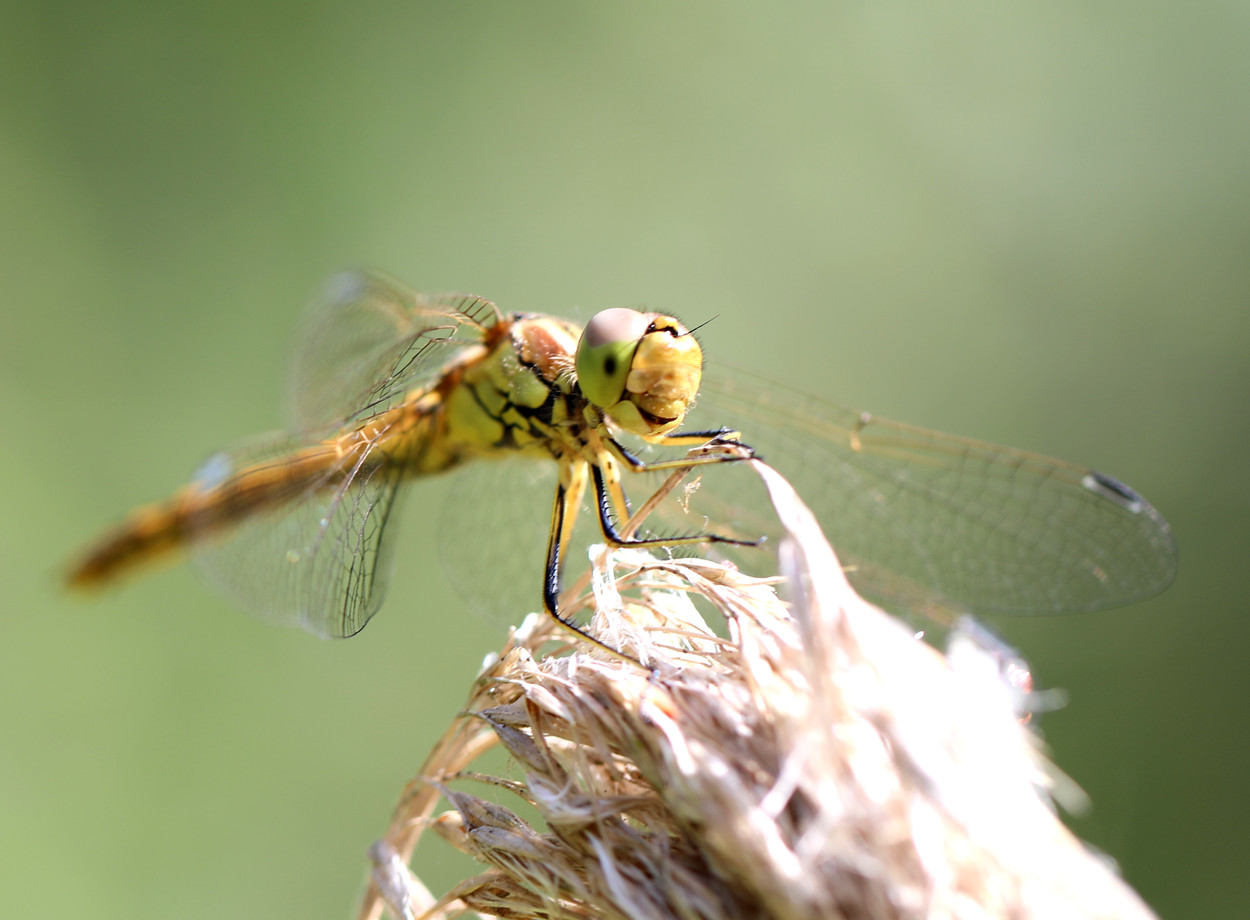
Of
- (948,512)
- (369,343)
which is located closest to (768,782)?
(948,512)

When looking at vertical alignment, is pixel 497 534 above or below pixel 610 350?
below

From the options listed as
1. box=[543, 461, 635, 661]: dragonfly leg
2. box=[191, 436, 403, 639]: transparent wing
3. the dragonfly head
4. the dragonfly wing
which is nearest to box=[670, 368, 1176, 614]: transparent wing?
box=[543, 461, 635, 661]: dragonfly leg

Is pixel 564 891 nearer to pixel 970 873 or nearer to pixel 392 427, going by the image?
pixel 970 873

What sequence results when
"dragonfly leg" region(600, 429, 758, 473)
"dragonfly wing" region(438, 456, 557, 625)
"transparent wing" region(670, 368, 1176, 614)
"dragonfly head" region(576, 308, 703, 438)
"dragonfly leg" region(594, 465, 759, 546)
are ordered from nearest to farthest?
"dragonfly leg" region(594, 465, 759, 546), "dragonfly leg" region(600, 429, 758, 473), "dragonfly head" region(576, 308, 703, 438), "transparent wing" region(670, 368, 1176, 614), "dragonfly wing" region(438, 456, 557, 625)

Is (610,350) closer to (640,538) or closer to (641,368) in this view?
(641,368)

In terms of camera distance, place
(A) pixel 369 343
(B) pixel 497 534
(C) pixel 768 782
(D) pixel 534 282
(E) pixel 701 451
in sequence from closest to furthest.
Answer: (C) pixel 768 782 < (E) pixel 701 451 < (A) pixel 369 343 < (B) pixel 497 534 < (D) pixel 534 282

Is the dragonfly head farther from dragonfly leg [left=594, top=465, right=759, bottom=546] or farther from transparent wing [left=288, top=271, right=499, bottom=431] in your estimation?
transparent wing [left=288, top=271, right=499, bottom=431]

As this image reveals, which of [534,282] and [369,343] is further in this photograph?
[534,282]
